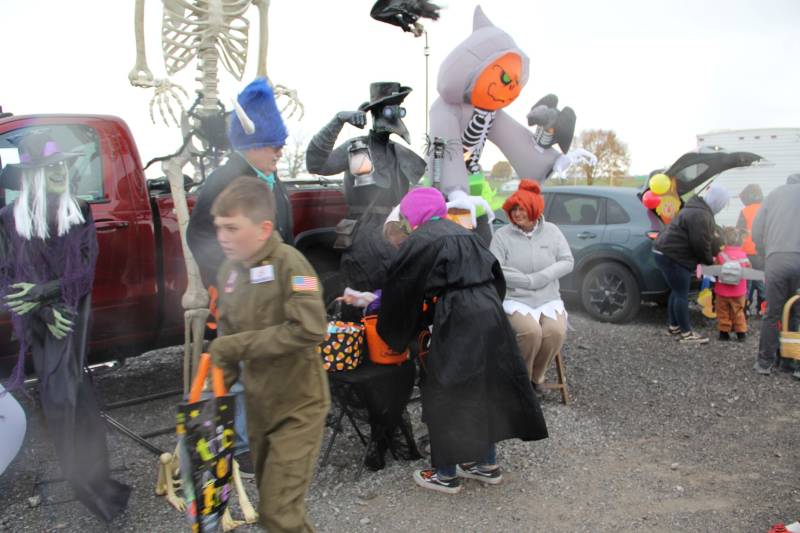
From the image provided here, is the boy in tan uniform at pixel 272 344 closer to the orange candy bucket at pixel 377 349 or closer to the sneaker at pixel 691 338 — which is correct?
the orange candy bucket at pixel 377 349

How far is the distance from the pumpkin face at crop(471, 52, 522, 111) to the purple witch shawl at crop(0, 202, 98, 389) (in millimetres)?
2932

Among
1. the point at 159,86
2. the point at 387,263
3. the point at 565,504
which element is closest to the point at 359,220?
the point at 387,263

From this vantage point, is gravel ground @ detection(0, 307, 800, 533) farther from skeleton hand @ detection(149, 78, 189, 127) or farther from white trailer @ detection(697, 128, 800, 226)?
white trailer @ detection(697, 128, 800, 226)

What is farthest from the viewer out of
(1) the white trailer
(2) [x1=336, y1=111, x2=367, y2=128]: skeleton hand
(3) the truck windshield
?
(1) the white trailer

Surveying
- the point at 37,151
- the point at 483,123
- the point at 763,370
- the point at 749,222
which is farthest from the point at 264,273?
the point at 749,222

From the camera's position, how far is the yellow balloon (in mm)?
7336

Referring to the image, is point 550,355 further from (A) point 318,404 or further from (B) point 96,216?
(B) point 96,216

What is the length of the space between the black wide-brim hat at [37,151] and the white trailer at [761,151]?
43.3ft

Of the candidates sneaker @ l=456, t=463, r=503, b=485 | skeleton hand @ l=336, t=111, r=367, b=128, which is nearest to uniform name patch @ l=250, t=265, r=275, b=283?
sneaker @ l=456, t=463, r=503, b=485

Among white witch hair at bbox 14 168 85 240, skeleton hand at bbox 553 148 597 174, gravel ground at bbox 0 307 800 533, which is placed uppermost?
skeleton hand at bbox 553 148 597 174

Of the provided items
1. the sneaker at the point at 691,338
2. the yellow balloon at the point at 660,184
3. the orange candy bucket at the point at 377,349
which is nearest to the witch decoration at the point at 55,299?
the orange candy bucket at the point at 377,349

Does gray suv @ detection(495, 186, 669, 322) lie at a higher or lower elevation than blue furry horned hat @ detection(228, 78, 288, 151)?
lower

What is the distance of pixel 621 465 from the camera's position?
3783 mm

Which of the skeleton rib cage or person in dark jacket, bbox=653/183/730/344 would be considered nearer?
the skeleton rib cage
